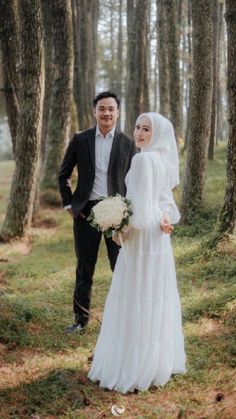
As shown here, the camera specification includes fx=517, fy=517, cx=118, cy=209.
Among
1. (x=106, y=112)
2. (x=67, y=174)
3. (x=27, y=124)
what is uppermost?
(x=106, y=112)

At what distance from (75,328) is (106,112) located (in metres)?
2.62

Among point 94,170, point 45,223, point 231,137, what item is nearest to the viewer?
point 94,170

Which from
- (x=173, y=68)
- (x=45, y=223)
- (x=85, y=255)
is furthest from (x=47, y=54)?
(x=85, y=255)

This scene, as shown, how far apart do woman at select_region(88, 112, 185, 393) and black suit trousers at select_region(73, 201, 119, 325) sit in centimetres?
124

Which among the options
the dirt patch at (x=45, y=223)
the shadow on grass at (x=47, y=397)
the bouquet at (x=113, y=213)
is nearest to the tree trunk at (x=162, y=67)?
the dirt patch at (x=45, y=223)

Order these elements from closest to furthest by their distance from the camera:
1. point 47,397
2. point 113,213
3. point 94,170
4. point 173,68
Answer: point 113,213
point 47,397
point 94,170
point 173,68

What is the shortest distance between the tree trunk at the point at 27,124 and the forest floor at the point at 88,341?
81 centimetres

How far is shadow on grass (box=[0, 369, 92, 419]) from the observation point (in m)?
4.44

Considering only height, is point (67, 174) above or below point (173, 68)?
below

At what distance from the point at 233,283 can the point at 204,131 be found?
14.0ft

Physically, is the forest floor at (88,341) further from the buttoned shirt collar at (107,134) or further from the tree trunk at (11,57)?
the tree trunk at (11,57)

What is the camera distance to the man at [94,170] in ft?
19.4

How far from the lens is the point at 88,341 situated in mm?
6016

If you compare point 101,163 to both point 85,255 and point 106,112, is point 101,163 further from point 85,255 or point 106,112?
point 85,255
